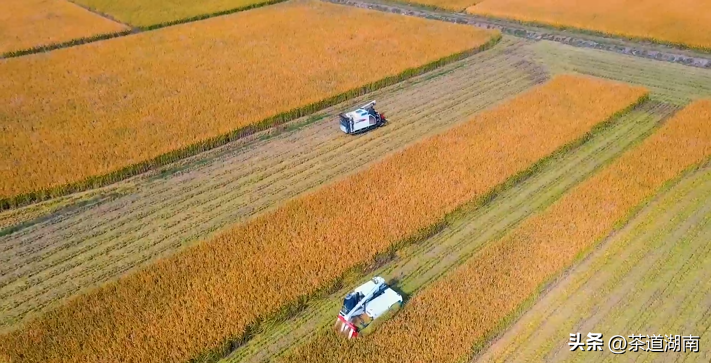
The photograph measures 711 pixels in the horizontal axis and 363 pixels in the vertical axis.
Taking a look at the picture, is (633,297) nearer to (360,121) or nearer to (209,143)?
(360,121)

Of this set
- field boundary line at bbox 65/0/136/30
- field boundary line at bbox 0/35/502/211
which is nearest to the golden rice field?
field boundary line at bbox 65/0/136/30

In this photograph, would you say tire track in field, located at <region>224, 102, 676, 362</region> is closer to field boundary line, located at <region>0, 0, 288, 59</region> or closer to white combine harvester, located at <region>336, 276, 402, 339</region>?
white combine harvester, located at <region>336, 276, 402, 339</region>

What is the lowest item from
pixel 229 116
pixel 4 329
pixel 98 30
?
pixel 4 329

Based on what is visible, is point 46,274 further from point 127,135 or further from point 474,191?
point 474,191

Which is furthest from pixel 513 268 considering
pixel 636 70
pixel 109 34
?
pixel 109 34

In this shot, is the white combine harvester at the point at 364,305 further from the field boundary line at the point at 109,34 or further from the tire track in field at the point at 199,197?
the field boundary line at the point at 109,34

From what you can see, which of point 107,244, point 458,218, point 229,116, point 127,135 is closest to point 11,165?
point 127,135

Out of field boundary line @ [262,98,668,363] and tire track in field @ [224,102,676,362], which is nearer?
tire track in field @ [224,102,676,362]
